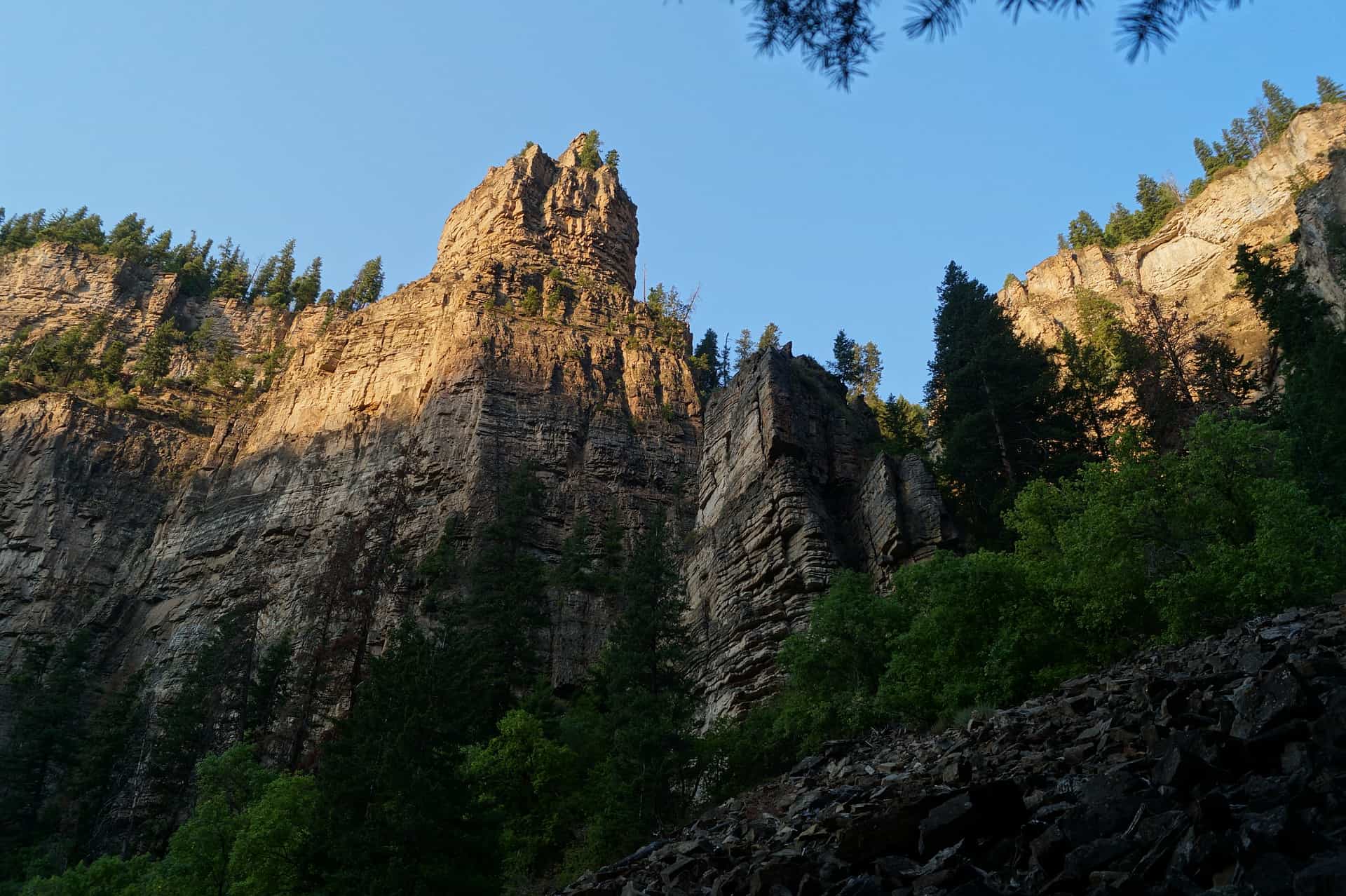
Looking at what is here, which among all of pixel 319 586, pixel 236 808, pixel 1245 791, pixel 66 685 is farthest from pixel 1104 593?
pixel 66 685

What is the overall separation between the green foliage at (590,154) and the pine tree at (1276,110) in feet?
199

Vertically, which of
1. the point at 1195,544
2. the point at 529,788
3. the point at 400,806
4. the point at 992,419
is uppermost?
the point at 992,419

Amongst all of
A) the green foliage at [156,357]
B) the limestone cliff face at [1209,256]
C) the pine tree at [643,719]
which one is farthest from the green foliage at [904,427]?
the green foliage at [156,357]

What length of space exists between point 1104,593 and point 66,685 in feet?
160

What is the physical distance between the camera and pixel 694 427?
63.5 meters

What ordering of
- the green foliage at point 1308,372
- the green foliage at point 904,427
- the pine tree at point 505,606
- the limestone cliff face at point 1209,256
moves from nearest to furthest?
the green foliage at point 1308,372, the pine tree at point 505,606, the green foliage at point 904,427, the limestone cliff face at point 1209,256

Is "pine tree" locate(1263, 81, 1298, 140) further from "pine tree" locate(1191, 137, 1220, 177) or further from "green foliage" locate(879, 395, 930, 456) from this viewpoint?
"green foliage" locate(879, 395, 930, 456)

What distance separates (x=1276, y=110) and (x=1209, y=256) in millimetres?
33584

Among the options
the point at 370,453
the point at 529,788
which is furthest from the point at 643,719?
the point at 370,453

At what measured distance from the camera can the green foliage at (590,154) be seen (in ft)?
282

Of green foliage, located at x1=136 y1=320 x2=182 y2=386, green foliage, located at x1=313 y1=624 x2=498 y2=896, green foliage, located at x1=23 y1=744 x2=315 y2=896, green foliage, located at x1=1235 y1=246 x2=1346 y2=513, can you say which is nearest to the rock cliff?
green foliage, located at x1=136 y1=320 x2=182 y2=386

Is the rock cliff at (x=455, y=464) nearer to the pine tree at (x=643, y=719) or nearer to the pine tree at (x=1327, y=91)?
the pine tree at (x=643, y=719)

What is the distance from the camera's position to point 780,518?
135 feet

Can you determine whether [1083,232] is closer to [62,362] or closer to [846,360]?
[846,360]
